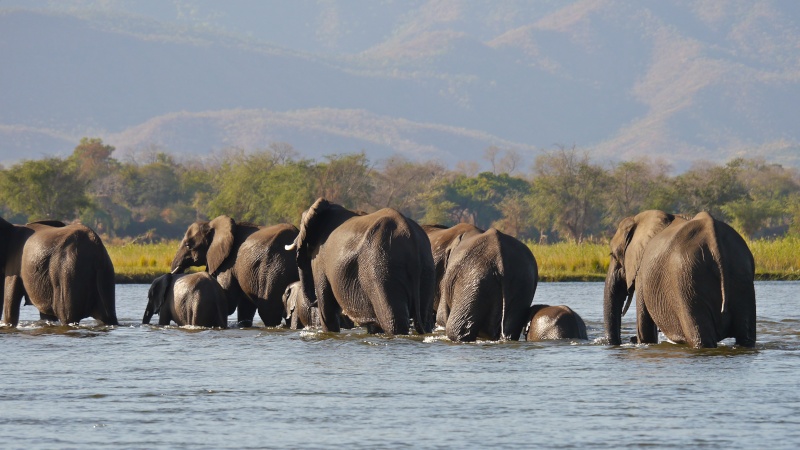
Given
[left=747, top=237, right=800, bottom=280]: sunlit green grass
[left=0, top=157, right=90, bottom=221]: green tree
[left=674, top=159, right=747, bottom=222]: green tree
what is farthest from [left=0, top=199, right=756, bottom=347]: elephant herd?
[left=674, top=159, right=747, bottom=222]: green tree

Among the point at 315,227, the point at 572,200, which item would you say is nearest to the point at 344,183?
the point at 572,200

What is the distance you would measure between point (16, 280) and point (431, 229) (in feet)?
18.7

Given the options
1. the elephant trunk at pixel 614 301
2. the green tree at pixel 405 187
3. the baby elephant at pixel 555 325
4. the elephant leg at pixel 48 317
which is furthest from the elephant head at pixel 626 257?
the green tree at pixel 405 187

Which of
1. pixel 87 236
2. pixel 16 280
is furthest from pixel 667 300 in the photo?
pixel 16 280

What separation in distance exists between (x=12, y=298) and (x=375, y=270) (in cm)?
611

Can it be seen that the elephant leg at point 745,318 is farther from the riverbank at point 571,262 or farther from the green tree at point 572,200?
the green tree at point 572,200

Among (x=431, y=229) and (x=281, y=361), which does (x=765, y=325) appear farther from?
(x=281, y=361)

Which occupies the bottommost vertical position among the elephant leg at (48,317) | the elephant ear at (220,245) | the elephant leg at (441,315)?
the elephant leg at (48,317)

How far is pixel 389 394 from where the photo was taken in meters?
11.9

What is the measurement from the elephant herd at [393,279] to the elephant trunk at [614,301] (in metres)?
0.01

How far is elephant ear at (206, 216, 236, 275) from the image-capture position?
65.4 feet

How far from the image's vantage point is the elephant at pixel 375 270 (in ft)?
51.3

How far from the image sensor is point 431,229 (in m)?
19.7

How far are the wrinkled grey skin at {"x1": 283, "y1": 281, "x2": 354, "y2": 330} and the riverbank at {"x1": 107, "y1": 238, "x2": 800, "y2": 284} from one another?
20005 mm
